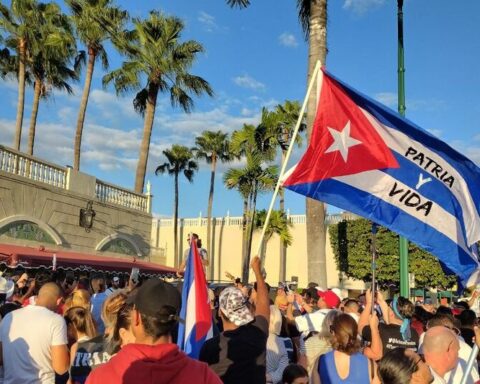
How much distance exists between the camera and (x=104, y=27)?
25547 millimetres

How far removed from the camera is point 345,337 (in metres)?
4.16

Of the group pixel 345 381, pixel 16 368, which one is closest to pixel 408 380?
pixel 345 381

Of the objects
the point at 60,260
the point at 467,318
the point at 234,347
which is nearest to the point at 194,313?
the point at 234,347

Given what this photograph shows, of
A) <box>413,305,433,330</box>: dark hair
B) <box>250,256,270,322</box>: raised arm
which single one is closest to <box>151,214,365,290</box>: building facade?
<box>413,305,433,330</box>: dark hair

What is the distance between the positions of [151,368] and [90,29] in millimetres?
24844

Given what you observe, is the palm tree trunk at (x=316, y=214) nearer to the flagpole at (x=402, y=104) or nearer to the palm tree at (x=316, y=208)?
the palm tree at (x=316, y=208)

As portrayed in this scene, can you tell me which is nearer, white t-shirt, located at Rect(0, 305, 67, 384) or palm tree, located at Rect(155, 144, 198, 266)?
white t-shirt, located at Rect(0, 305, 67, 384)

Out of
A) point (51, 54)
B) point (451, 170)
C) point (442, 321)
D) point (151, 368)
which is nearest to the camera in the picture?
point (151, 368)

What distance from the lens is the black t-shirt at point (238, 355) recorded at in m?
3.69

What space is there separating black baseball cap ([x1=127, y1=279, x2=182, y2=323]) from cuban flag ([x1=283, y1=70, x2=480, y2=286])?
3.74 metres

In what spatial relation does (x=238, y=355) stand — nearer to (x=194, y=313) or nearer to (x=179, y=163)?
(x=194, y=313)

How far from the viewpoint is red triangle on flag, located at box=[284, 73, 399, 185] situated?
6172 millimetres

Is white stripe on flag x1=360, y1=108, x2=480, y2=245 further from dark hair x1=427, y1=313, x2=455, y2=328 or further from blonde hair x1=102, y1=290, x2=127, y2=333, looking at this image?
blonde hair x1=102, y1=290, x2=127, y2=333

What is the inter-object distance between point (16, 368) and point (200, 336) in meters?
1.46
